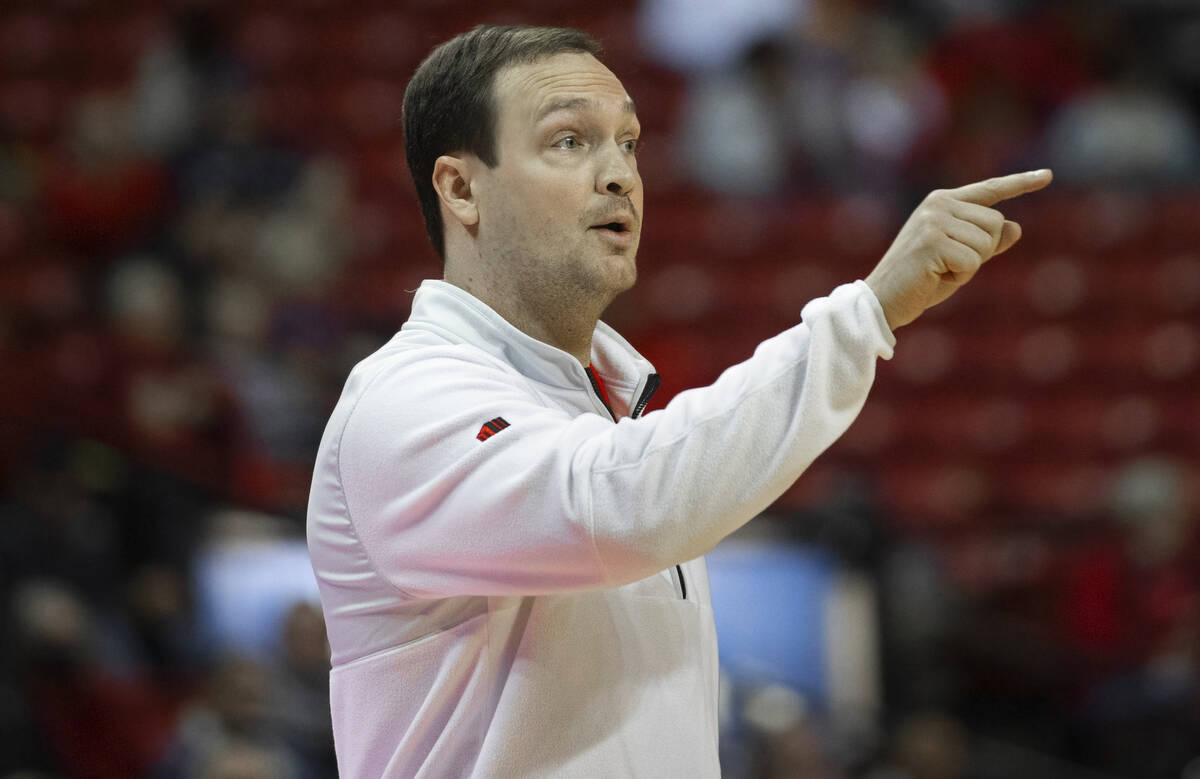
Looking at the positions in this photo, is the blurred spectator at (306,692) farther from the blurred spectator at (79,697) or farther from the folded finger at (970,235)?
the folded finger at (970,235)

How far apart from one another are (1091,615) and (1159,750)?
2.47ft

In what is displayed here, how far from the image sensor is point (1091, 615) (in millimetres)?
6871

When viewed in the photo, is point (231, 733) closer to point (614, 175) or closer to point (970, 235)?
point (614, 175)

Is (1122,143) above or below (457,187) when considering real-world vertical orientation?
above

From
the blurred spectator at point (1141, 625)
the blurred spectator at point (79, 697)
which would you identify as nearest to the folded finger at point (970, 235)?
the blurred spectator at point (79, 697)

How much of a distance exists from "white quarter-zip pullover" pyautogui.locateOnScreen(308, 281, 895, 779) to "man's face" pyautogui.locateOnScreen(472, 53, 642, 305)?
11 cm

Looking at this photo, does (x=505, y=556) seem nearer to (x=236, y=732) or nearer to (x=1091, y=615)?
(x=236, y=732)

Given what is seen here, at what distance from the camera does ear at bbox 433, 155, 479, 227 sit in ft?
7.06

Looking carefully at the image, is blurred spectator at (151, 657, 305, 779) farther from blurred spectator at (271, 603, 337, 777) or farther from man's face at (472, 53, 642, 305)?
man's face at (472, 53, 642, 305)

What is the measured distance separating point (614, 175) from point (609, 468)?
1.77 ft

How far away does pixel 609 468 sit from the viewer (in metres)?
1.66

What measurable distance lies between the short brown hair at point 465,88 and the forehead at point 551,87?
1 cm

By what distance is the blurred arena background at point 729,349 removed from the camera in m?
5.73

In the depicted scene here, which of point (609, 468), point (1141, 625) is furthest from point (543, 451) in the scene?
point (1141, 625)
